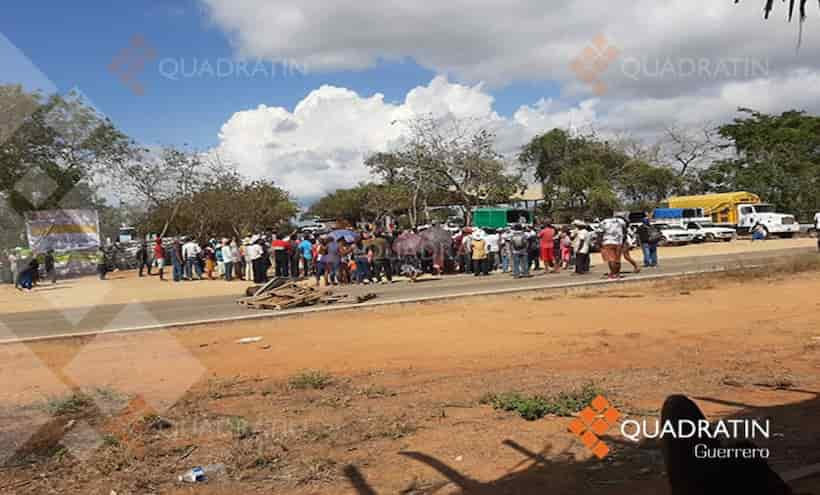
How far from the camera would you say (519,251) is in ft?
63.4

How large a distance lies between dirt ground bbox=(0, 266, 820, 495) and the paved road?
137 centimetres

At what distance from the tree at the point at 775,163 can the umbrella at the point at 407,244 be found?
31.7 meters

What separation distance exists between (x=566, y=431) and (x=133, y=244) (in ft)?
126

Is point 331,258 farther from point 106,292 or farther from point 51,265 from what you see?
point 51,265

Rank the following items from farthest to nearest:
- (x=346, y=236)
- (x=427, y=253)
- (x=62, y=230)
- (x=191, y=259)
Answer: (x=62, y=230) < (x=191, y=259) < (x=427, y=253) < (x=346, y=236)

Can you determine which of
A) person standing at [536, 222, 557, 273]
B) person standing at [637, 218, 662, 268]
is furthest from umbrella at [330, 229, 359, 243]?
person standing at [637, 218, 662, 268]

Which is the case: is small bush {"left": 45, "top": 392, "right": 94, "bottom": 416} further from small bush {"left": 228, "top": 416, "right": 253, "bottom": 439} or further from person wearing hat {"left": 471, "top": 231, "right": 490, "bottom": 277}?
person wearing hat {"left": 471, "top": 231, "right": 490, "bottom": 277}

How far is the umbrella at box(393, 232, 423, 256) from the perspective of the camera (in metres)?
20.5

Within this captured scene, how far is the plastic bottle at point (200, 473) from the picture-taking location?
17.8 feet

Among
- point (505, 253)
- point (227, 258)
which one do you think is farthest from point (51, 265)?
point (505, 253)

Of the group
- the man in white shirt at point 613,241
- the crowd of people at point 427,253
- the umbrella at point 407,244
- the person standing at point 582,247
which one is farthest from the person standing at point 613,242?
the umbrella at point 407,244

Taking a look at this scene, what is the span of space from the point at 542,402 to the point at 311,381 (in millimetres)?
2959

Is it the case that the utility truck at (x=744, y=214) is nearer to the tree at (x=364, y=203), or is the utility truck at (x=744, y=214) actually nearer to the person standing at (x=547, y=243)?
the tree at (x=364, y=203)

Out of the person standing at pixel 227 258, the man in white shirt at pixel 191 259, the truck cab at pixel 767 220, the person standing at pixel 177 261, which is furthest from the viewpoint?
the truck cab at pixel 767 220
